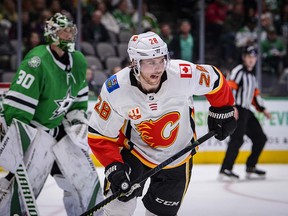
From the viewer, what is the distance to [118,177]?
3.11m

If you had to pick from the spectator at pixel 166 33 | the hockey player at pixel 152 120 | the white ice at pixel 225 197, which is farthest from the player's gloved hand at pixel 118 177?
the spectator at pixel 166 33

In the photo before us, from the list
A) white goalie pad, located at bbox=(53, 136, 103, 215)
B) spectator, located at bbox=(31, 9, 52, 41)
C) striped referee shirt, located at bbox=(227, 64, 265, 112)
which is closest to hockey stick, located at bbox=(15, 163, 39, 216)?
white goalie pad, located at bbox=(53, 136, 103, 215)

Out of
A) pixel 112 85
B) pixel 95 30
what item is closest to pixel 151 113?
pixel 112 85

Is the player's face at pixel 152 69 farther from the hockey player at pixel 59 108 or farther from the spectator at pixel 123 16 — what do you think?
the spectator at pixel 123 16

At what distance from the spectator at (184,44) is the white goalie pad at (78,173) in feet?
13.4

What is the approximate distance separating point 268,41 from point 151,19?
4.50 ft

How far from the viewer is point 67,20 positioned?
13.3ft

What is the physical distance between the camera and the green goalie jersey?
3836 mm

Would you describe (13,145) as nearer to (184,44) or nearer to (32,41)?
(32,41)

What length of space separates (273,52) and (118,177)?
546 centimetres

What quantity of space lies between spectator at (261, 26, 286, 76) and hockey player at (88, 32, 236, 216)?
4.83m

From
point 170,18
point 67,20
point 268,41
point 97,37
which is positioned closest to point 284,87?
point 268,41

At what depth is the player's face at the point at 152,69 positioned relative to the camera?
3.08 meters

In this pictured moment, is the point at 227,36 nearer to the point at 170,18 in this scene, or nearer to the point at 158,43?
the point at 170,18
